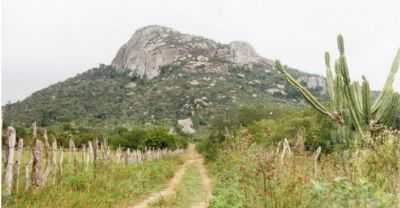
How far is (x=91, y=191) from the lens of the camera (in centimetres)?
1104

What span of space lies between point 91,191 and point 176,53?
10229 cm

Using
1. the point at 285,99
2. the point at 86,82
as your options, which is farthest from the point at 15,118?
the point at 285,99

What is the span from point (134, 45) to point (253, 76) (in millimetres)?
53632

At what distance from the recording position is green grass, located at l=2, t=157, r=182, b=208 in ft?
28.6

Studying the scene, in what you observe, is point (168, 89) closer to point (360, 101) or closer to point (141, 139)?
point (141, 139)

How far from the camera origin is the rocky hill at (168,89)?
70.8 metres

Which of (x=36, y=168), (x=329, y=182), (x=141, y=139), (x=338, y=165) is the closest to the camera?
(x=329, y=182)

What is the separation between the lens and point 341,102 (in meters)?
13.5

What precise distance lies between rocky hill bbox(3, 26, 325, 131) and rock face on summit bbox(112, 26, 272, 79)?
8.5 inches

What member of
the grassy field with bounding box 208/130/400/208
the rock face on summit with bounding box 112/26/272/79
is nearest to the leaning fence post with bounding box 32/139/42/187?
the grassy field with bounding box 208/130/400/208

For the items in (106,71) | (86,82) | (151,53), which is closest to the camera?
(86,82)

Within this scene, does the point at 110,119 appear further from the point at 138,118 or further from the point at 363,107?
the point at 363,107

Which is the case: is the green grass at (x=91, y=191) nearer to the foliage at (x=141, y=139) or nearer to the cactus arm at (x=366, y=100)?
the cactus arm at (x=366, y=100)

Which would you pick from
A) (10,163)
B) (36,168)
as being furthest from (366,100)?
(10,163)
